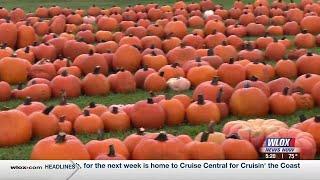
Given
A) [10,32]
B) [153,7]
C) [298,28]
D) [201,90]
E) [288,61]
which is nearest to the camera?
[201,90]

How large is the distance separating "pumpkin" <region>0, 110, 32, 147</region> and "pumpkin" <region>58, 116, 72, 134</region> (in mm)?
292

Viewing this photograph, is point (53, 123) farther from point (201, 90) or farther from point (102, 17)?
point (102, 17)

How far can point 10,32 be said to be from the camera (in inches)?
399

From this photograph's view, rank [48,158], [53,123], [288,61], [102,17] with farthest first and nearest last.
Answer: [102,17] < [288,61] < [53,123] < [48,158]

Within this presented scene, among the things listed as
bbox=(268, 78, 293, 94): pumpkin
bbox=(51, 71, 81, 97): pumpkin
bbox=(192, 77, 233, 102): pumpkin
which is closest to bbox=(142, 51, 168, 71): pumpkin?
bbox=(51, 71, 81, 97): pumpkin

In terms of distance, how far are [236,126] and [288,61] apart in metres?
2.72

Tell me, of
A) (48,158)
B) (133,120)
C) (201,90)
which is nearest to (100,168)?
(48,158)

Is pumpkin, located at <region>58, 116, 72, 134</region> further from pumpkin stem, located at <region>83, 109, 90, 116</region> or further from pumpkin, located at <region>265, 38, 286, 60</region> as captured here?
pumpkin, located at <region>265, 38, 286, 60</region>

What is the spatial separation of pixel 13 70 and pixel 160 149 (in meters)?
3.65

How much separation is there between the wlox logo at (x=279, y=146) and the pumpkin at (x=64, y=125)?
1.79 meters

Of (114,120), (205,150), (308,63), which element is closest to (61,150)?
(205,150)

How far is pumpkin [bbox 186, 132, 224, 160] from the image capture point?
4.88 metres

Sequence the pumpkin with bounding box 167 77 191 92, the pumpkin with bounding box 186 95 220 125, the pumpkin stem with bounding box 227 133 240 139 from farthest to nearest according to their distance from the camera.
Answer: the pumpkin with bounding box 167 77 191 92 → the pumpkin with bounding box 186 95 220 125 → the pumpkin stem with bounding box 227 133 240 139

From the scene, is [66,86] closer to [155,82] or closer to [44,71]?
[44,71]
